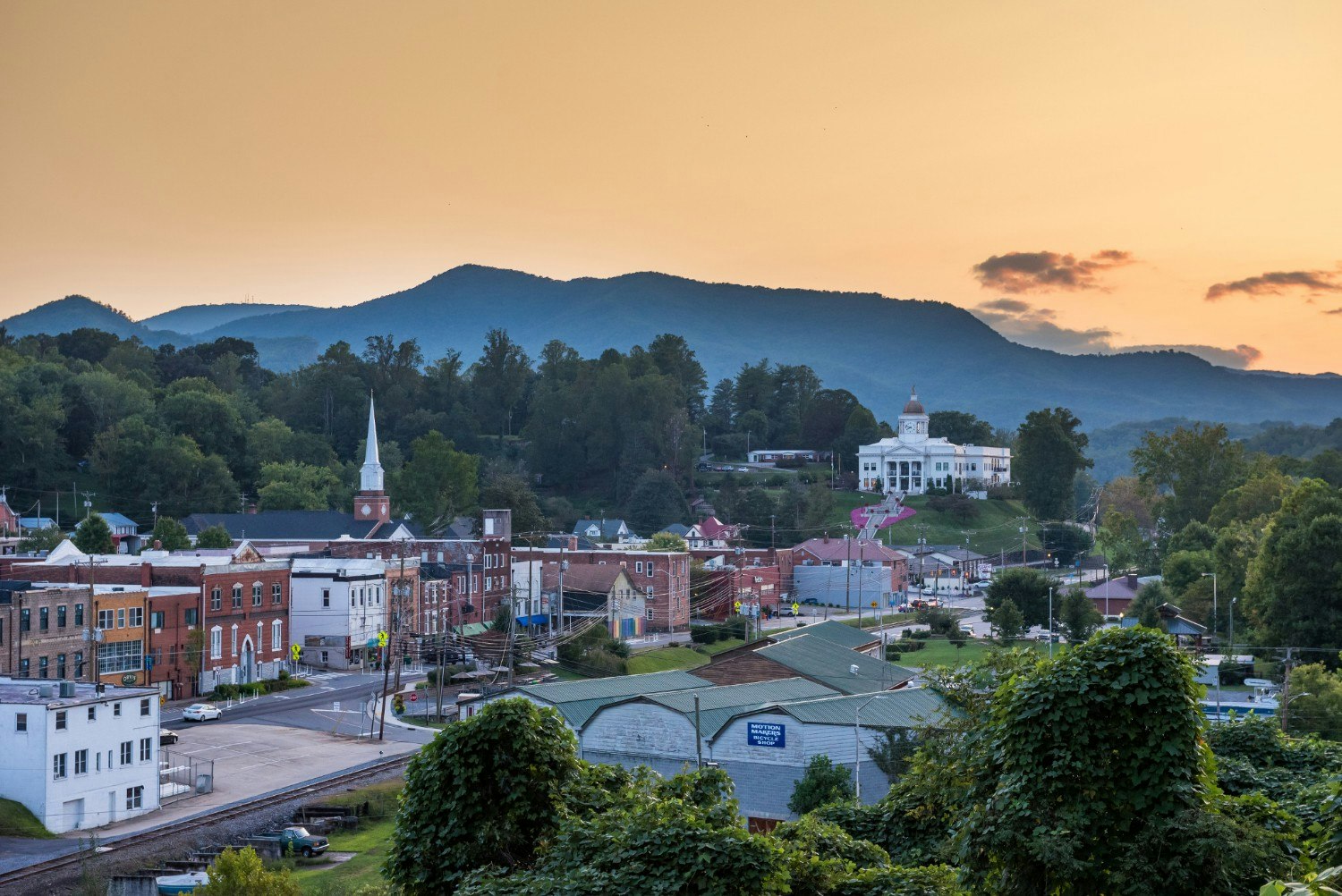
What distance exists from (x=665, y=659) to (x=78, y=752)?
3883 cm

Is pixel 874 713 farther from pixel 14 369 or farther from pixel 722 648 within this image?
pixel 14 369

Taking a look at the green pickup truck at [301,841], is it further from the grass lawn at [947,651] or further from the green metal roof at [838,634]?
the grass lawn at [947,651]

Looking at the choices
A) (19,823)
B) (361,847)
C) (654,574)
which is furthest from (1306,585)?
(19,823)

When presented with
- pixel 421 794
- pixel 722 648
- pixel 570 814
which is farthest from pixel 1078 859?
pixel 722 648

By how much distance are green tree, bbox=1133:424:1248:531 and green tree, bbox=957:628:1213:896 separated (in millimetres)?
118490

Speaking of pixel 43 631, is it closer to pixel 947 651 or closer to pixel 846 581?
pixel 947 651

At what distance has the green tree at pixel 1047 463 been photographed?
148 m

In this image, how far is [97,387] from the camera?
130m

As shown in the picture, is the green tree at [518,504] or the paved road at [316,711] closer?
the paved road at [316,711]

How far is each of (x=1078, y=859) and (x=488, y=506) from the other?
4054 inches

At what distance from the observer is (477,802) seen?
54.6ft

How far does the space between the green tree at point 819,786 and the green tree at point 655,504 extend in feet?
328

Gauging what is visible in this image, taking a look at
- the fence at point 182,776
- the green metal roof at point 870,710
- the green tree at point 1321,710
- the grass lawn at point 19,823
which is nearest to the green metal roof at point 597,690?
the green metal roof at point 870,710

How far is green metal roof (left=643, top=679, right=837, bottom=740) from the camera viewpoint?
139 feet
